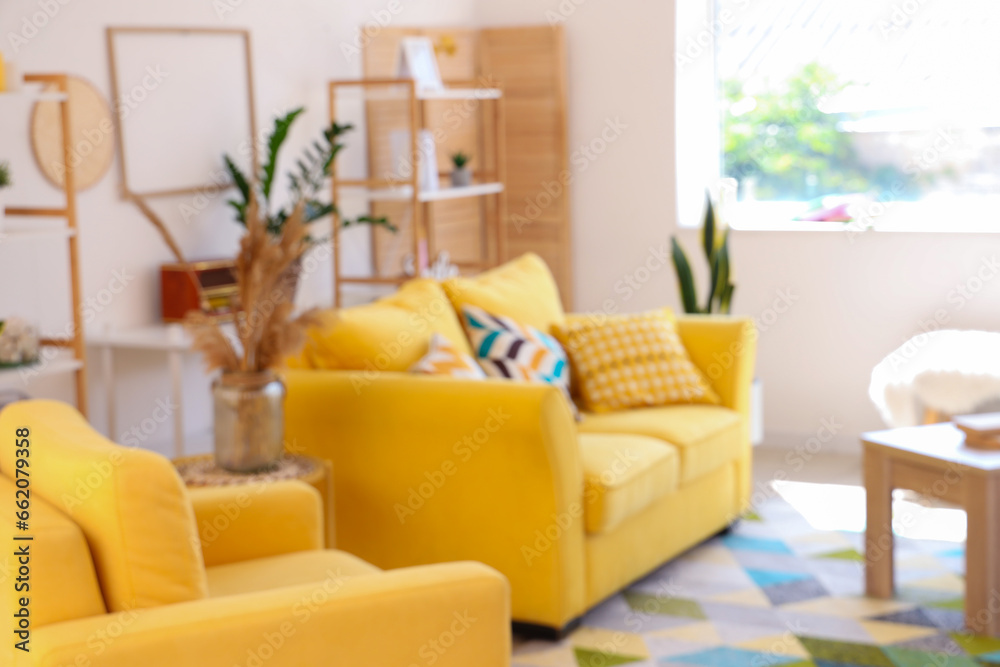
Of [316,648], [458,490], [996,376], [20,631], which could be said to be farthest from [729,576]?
[20,631]

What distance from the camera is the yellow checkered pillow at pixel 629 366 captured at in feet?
12.8

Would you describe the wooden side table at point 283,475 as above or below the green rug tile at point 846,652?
above

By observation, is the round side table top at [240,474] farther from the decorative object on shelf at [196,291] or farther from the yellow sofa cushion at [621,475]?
the decorative object on shelf at [196,291]

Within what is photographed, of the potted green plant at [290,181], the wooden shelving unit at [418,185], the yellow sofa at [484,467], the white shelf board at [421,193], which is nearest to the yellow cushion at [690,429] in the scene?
the yellow sofa at [484,467]

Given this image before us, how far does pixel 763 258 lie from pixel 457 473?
8.70 feet

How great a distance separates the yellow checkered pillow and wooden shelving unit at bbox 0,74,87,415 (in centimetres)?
156

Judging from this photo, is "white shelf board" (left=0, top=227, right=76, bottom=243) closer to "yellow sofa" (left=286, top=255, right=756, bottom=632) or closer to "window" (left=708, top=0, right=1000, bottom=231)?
"yellow sofa" (left=286, top=255, right=756, bottom=632)

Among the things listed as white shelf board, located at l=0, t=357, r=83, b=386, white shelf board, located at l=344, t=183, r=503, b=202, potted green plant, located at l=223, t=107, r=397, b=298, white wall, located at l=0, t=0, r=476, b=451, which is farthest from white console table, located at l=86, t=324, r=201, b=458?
white shelf board, located at l=344, t=183, r=503, b=202

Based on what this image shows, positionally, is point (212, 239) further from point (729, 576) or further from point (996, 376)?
point (996, 376)

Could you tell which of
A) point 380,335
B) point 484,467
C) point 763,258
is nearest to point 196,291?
point 380,335

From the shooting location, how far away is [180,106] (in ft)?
14.8

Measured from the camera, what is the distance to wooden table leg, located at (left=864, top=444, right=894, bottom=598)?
339 centimetres

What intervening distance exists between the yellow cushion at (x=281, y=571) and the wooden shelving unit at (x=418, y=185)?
2208 millimetres

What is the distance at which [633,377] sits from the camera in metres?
3.91
